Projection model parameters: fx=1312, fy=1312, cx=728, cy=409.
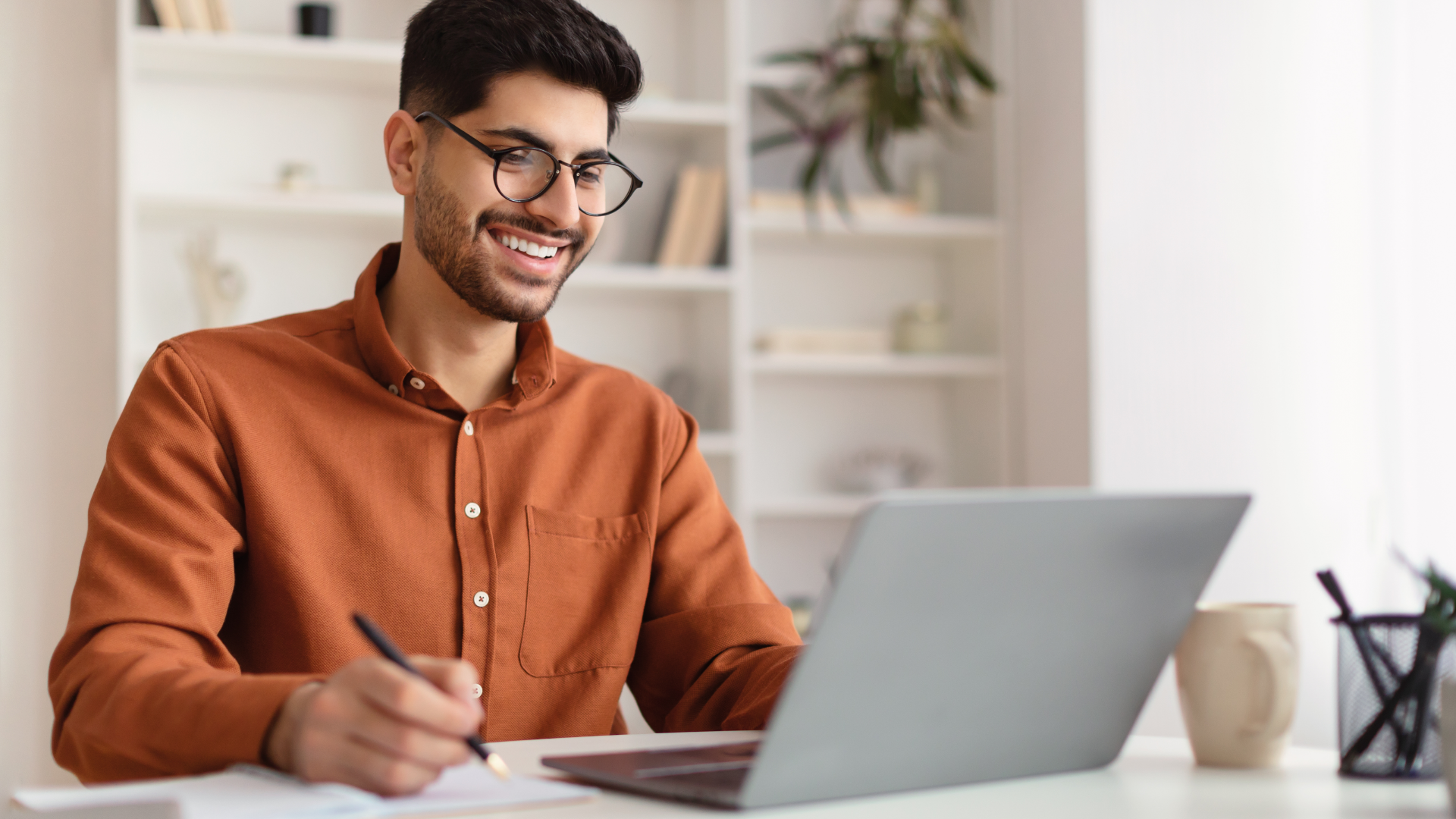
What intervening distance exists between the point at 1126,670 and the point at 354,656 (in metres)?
0.76

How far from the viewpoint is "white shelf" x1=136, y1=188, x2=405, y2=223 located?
9.21 ft

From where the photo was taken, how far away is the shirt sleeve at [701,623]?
124cm

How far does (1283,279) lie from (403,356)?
2353mm

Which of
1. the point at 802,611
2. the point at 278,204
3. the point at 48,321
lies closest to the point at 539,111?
the point at 278,204

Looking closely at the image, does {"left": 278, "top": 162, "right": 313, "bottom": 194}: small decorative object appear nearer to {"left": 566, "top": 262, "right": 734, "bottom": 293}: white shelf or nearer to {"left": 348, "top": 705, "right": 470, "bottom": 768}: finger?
{"left": 566, "top": 262, "right": 734, "bottom": 293}: white shelf

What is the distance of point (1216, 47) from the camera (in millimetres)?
3082

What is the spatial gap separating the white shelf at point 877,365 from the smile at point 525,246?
171cm

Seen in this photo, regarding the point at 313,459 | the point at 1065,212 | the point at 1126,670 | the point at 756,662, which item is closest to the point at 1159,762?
the point at 1126,670

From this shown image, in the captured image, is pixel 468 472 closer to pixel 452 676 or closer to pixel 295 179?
pixel 452 676

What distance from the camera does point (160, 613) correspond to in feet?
3.59

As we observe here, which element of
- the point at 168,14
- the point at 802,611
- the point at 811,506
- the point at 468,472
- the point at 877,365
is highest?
the point at 168,14

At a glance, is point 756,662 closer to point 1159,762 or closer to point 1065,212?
point 1159,762

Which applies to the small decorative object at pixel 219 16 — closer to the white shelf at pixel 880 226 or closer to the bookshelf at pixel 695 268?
the bookshelf at pixel 695 268

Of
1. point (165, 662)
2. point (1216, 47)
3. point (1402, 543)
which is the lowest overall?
point (1402, 543)
